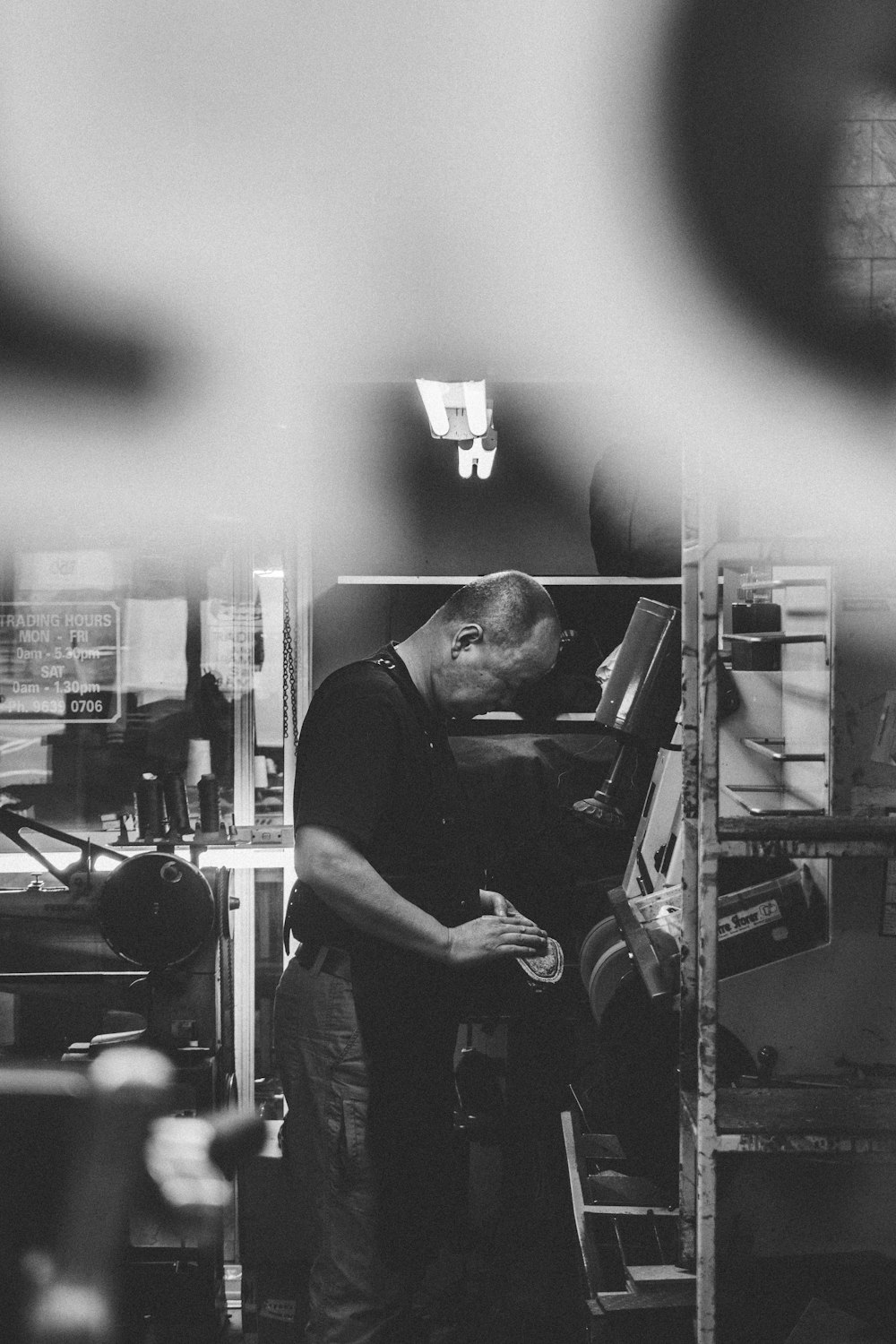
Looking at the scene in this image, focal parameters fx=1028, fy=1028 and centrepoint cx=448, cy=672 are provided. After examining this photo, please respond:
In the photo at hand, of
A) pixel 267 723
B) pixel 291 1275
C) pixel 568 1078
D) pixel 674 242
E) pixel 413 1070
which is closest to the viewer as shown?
pixel 674 242

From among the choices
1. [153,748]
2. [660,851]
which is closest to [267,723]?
[153,748]

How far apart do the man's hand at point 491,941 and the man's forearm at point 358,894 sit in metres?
0.04

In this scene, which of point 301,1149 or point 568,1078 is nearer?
point 301,1149

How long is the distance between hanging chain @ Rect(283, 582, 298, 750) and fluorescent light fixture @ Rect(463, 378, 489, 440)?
92 centimetres

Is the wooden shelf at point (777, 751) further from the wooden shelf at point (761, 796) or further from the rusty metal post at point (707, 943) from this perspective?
the rusty metal post at point (707, 943)

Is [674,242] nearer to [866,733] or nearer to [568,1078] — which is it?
[866,733]

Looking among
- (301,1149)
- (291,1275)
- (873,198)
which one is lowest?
(291,1275)

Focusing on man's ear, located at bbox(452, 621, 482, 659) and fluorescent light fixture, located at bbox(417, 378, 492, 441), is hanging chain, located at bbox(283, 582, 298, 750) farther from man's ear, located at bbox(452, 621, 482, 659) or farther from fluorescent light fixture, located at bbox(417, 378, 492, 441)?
man's ear, located at bbox(452, 621, 482, 659)

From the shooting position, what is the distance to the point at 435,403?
2.91m

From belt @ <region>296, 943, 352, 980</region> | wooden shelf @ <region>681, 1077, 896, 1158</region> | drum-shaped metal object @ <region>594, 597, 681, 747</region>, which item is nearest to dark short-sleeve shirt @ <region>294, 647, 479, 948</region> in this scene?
belt @ <region>296, 943, 352, 980</region>

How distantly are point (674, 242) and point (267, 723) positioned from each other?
2.14m

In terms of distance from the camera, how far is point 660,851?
107 inches

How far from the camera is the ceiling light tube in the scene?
2787mm

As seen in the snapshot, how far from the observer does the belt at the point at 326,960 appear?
6.95 feet
